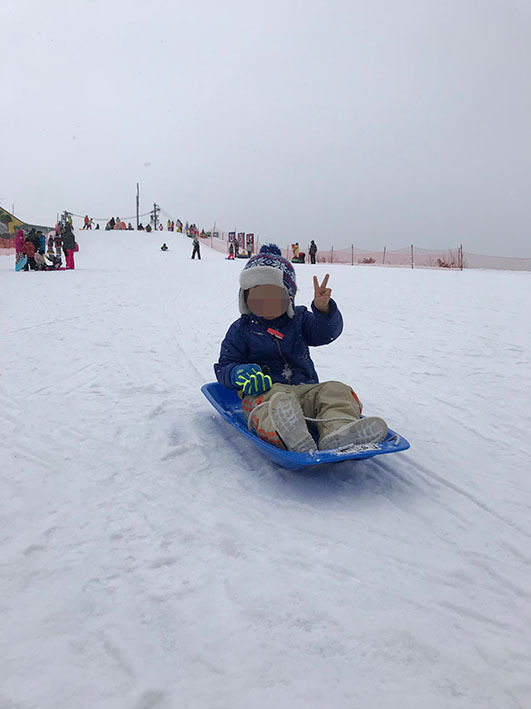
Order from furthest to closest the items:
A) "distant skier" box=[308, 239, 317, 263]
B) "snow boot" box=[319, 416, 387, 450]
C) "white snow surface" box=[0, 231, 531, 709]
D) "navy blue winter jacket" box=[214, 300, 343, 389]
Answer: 1. "distant skier" box=[308, 239, 317, 263]
2. "navy blue winter jacket" box=[214, 300, 343, 389]
3. "snow boot" box=[319, 416, 387, 450]
4. "white snow surface" box=[0, 231, 531, 709]

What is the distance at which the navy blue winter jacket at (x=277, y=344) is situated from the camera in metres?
2.88

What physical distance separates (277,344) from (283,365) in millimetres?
145

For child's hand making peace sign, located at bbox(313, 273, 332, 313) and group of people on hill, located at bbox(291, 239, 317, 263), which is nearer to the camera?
child's hand making peace sign, located at bbox(313, 273, 332, 313)

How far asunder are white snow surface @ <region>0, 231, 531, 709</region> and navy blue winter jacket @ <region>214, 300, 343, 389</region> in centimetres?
46

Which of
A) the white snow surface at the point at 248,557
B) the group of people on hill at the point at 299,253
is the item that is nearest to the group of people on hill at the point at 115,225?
the group of people on hill at the point at 299,253

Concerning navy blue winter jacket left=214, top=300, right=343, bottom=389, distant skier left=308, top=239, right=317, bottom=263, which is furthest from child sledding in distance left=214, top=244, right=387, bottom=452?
distant skier left=308, top=239, right=317, bottom=263

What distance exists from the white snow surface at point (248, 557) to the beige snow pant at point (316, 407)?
22 cm

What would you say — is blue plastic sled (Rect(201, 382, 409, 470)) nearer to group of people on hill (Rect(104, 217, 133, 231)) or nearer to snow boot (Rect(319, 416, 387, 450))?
snow boot (Rect(319, 416, 387, 450))

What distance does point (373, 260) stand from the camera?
27.8 m

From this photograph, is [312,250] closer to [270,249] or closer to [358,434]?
[270,249]

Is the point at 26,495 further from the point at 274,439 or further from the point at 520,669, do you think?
the point at 520,669

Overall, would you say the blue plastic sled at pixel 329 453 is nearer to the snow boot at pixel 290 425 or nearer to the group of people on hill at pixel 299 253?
the snow boot at pixel 290 425

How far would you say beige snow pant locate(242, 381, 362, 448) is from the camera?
2.33 meters

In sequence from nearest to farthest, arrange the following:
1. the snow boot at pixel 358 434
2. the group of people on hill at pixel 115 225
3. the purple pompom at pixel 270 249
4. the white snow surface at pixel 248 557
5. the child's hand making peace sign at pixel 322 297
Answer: the white snow surface at pixel 248 557 < the snow boot at pixel 358 434 < the child's hand making peace sign at pixel 322 297 < the purple pompom at pixel 270 249 < the group of people on hill at pixel 115 225
